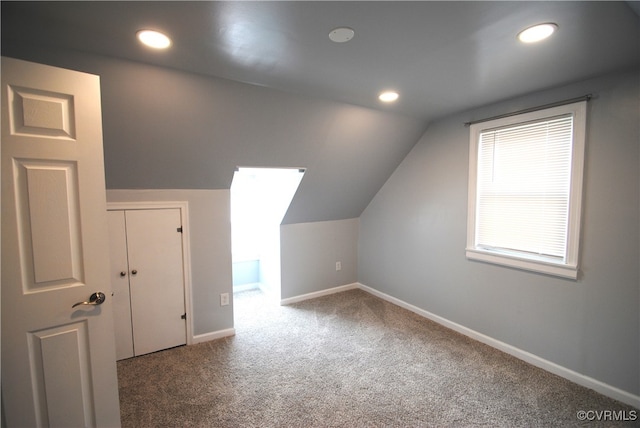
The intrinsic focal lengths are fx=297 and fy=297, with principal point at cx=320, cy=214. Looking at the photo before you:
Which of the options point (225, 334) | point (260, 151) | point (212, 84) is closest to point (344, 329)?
point (225, 334)

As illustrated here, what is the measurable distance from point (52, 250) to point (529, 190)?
3.22 metres

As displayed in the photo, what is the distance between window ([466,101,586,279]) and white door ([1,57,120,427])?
2.92 metres

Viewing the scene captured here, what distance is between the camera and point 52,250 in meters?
1.40

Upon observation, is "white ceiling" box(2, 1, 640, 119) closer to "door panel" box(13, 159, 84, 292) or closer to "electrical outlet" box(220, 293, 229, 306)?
"door panel" box(13, 159, 84, 292)

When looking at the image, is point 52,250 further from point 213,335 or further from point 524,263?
point 524,263

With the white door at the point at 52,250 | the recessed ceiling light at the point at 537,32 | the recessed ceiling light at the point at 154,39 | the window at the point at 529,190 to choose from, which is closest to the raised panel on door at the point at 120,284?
the white door at the point at 52,250

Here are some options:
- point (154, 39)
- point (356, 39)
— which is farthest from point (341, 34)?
point (154, 39)

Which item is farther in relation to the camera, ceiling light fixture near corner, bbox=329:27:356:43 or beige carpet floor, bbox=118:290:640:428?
beige carpet floor, bbox=118:290:640:428

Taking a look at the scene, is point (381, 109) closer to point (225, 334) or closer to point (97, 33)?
point (97, 33)

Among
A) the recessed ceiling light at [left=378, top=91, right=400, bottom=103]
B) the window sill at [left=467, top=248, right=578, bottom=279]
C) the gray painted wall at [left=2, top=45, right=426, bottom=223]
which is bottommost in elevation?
the window sill at [left=467, top=248, right=578, bottom=279]

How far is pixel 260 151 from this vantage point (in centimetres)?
272

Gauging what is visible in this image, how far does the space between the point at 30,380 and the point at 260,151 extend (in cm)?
206

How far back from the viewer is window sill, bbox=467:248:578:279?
226cm

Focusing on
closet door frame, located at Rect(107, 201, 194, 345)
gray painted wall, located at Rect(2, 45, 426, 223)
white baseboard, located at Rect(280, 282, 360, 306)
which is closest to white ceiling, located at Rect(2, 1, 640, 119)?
gray painted wall, located at Rect(2, 45, 426, 223)
